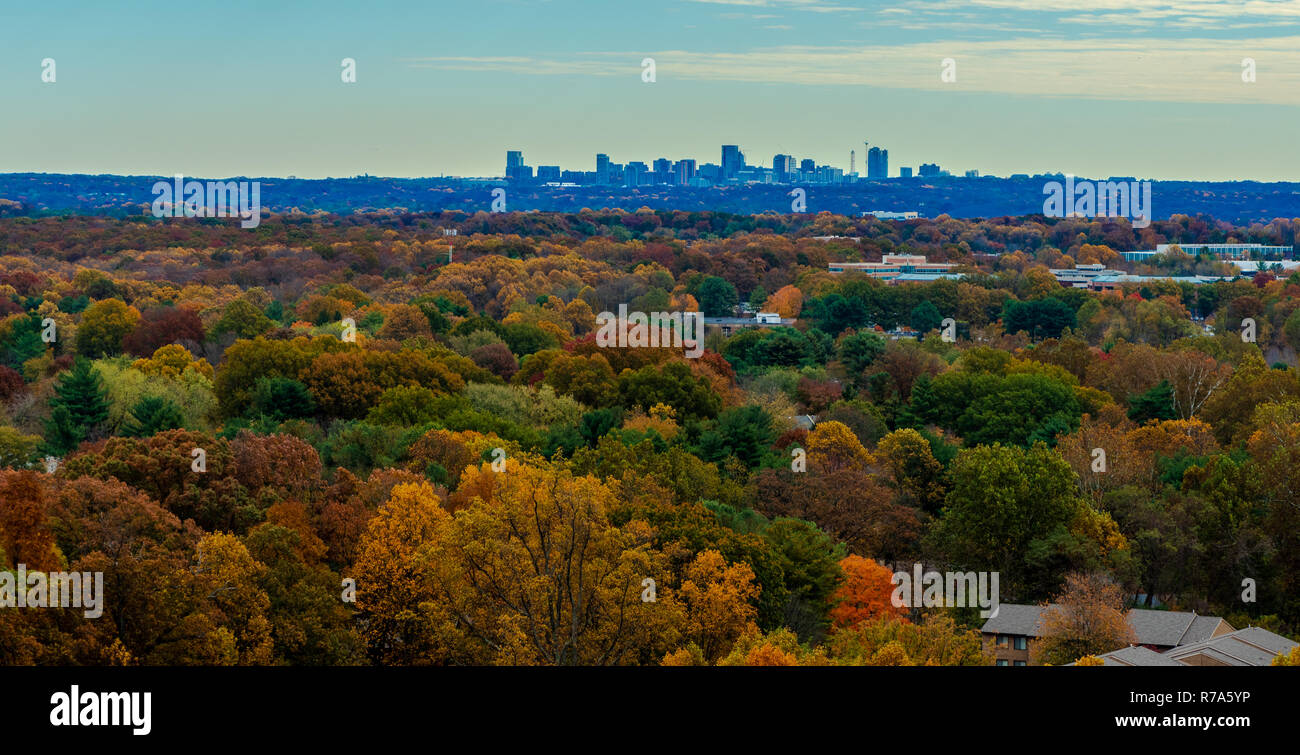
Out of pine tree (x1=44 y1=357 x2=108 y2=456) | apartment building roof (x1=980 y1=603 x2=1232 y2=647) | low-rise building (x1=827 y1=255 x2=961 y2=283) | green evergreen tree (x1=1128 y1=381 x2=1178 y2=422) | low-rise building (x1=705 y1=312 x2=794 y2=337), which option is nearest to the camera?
apartment building roof (x1=980 y1=603 x2=1232 y2=647)

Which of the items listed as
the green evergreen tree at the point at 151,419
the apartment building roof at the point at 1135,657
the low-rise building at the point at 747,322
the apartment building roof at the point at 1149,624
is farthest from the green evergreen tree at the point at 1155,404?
the low-rise building at the point at 747,322

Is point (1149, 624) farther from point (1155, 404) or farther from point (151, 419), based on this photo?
point (1155, 404)

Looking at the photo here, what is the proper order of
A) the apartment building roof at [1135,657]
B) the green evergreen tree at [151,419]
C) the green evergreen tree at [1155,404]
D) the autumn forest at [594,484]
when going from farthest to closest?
the green evergreen tree at [1155,404] < the green evergreen tree at [151,419] < the apartment building roof at [1135,657] < the autumn forest at [594,484]

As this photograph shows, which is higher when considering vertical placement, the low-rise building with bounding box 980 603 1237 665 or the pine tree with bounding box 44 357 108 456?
the pine tree with bounding box 44 357 108 456

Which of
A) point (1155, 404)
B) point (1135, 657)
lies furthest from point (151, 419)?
point (1155, 404)

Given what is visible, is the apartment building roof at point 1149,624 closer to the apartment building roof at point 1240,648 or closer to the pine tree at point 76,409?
the apartment building roof at point 1240,648

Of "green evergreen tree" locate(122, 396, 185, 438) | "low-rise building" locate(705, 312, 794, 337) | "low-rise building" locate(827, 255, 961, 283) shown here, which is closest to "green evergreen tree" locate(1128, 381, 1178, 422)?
"green evergreen tree" locate(122, 396, 185, 438)

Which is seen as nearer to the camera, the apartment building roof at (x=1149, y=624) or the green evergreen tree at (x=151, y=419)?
the apartment building roof at (x=1149, y=624)

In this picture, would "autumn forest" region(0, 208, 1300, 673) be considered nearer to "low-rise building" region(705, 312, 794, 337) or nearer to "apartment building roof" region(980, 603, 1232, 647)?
"apartment building roof" region(980, 603, 1232, 647)

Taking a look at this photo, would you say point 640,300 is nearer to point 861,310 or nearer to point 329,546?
point 861,310
